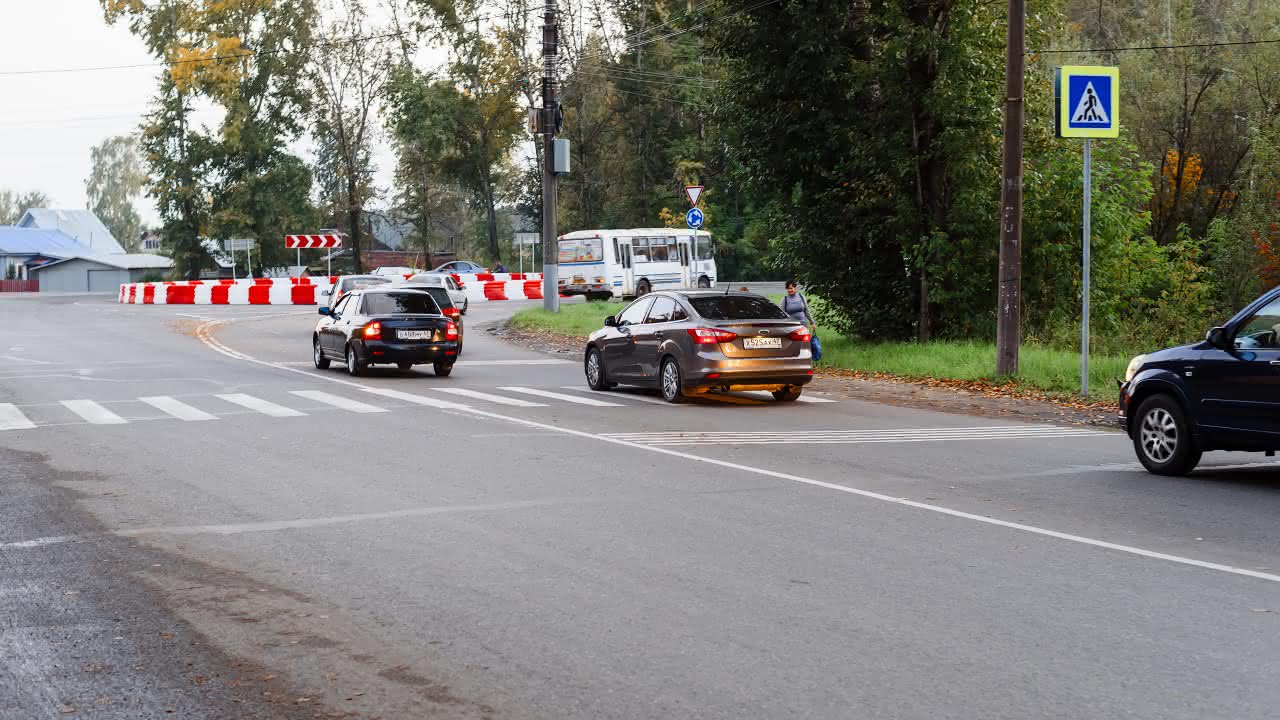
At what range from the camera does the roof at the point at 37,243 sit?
11125cm

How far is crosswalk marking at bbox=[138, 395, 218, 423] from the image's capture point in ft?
Answer: 52.7

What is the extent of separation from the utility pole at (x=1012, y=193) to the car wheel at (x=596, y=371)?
5741 millimetres

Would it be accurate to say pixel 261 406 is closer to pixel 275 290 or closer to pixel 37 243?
pixel 275 290

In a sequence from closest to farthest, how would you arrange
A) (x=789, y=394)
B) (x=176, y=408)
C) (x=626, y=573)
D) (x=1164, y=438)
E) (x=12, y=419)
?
(x=626, y=573) < (x=1164, y=438) < (x=12, y=419) < (x=176, y=408) < (x=789, y=394)

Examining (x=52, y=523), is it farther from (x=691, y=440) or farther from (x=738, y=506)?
(x=691, y=440)

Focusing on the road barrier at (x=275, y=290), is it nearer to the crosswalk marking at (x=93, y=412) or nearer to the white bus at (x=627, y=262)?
the white bus at (x=627, y=262)

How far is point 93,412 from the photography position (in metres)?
16.7

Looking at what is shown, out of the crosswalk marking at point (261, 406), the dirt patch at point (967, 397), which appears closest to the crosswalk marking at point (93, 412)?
the crosswalk marking at point (261, 406)

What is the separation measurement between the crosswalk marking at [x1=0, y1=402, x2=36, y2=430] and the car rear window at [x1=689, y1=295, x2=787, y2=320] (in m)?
8.36

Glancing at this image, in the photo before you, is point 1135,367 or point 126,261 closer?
point 1135,367

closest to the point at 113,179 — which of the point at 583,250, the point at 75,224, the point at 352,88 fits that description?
the point at 75,224

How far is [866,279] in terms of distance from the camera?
2523cm

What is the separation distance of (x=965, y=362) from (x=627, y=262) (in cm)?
3266

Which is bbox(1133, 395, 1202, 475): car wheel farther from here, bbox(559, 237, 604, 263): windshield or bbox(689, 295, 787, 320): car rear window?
bbox(559, 237, 604, 263): windshield
